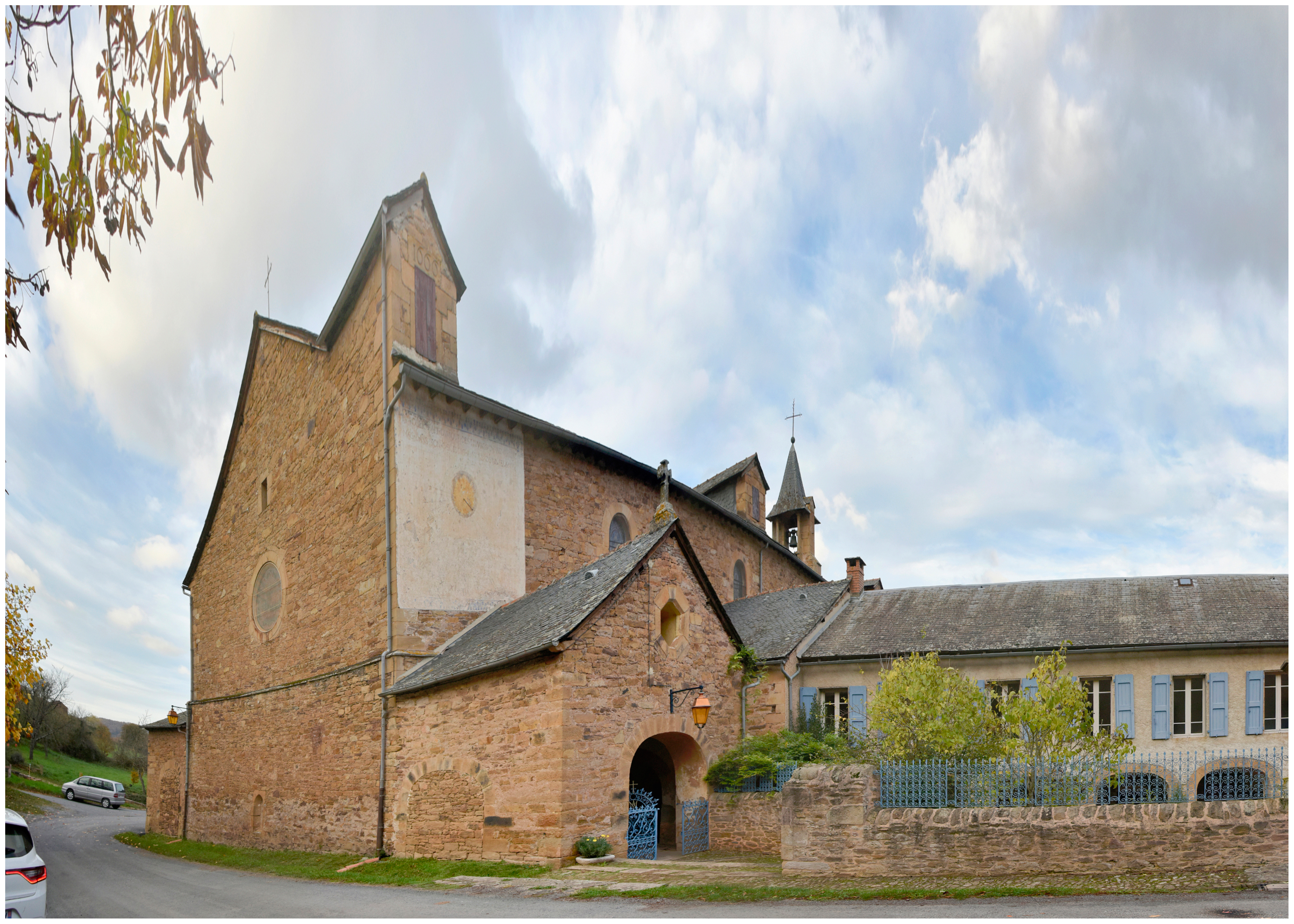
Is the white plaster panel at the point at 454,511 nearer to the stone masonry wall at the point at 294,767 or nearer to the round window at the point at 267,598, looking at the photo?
the stone masonry wall at the point at 294,767

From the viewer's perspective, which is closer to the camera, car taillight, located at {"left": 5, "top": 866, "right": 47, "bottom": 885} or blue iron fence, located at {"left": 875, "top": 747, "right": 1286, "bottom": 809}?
car taillight, located at {"left": 5, "top": 866, "right": 47, "bottom": 885}

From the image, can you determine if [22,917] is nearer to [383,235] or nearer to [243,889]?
[243,889]

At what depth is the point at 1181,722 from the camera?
738 inches

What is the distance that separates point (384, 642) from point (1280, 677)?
18022mm

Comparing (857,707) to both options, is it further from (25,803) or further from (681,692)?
(25,803)

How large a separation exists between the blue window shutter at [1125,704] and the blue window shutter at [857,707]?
5053 mm

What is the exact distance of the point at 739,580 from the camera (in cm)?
3028

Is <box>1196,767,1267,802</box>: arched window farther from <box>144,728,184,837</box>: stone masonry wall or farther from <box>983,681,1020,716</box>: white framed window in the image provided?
<box>144,728,184,837</box>: stone masonry wall

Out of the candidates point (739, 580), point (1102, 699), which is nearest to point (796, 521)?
point (739, 580)

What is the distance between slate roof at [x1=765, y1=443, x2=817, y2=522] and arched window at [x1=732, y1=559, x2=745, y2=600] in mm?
10457

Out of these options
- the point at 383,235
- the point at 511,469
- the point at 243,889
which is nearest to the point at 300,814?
the point at 243,889

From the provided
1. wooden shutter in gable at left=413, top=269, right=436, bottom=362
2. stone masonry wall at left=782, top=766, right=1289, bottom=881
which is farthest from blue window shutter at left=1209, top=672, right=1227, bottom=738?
wooden shutter in gable at left=413, top=269, right=436, bottom=362

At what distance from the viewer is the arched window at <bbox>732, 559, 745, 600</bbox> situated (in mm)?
29672

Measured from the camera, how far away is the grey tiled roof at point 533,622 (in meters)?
14.2
